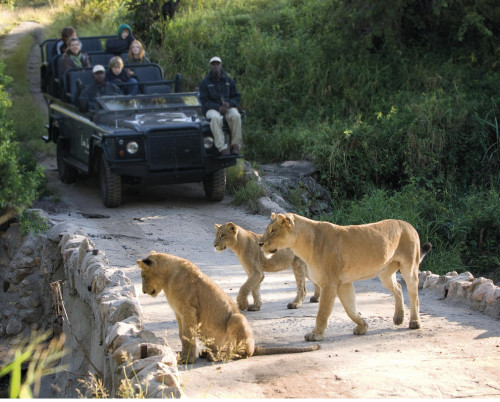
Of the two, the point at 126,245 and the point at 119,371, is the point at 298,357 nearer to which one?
the point at 119,371

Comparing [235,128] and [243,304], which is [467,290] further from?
[235,128]

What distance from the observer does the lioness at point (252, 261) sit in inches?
290


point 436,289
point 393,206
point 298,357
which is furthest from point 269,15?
point 298,357

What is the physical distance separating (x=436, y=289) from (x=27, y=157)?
29.6 ft

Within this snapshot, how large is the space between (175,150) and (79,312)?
140 inches

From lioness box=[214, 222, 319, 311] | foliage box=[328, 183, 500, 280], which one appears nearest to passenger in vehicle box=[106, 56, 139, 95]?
foliage box=[328, 183, 500, 280]

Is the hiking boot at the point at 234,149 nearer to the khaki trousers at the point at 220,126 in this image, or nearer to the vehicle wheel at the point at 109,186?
the khaki trousers at the point at 220,126

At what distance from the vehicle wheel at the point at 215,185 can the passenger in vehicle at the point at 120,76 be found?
6.87 feet

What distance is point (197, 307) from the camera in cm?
589

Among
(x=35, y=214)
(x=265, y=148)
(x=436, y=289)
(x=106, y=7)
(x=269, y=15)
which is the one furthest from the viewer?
(x=106, y=7)

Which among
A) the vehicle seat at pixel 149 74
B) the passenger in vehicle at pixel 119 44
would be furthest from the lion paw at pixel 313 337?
the passenger in vehicle at pixel 119 44

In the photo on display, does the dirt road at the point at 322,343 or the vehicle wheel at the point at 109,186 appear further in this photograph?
the vehicle wheel at the point at 109,186

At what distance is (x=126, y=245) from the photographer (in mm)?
10320

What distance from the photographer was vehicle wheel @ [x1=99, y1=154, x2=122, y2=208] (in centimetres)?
1188
